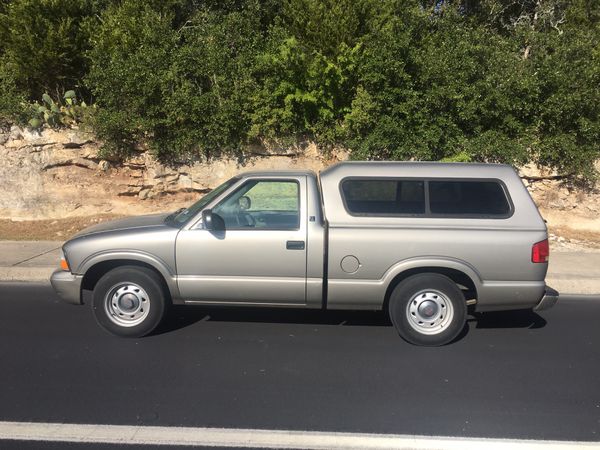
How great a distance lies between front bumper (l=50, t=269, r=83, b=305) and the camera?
524 centimetres

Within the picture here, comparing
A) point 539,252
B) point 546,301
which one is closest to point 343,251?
point 539,252

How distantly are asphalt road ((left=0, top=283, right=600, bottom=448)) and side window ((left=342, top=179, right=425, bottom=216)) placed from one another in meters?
1.30

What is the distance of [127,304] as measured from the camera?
525cm

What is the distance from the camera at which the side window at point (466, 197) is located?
5191 mm

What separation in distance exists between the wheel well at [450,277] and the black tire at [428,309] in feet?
0.17

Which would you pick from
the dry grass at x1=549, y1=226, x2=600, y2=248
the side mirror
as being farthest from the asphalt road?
the dry grass at x1=549, y1=226, x2=600, y2=248

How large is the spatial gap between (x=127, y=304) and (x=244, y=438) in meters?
2.23

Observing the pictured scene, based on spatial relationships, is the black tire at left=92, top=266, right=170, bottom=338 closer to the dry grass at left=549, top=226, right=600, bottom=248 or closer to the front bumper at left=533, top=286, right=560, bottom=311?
the front bumper at left=533, top=286, right=560, bottom=311

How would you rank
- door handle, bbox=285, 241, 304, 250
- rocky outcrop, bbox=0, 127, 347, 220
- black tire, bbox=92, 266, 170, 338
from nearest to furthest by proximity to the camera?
door handle, bbox=285, 241, 304, 250, black tire, bbox=92, 266, 170, 338, rocky outcrop, bbox=0, 127, 347, 220

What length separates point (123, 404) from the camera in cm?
397

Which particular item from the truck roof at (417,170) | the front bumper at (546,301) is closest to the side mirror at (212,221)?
the truck roof at (417,170)

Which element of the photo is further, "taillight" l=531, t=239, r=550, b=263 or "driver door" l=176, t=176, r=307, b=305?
"driver door" l=176, t=176, r=307, b=305

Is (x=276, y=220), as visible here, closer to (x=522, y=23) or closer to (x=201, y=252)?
(x=201, y=252)

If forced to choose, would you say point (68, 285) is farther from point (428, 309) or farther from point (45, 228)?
point (45, 228)
